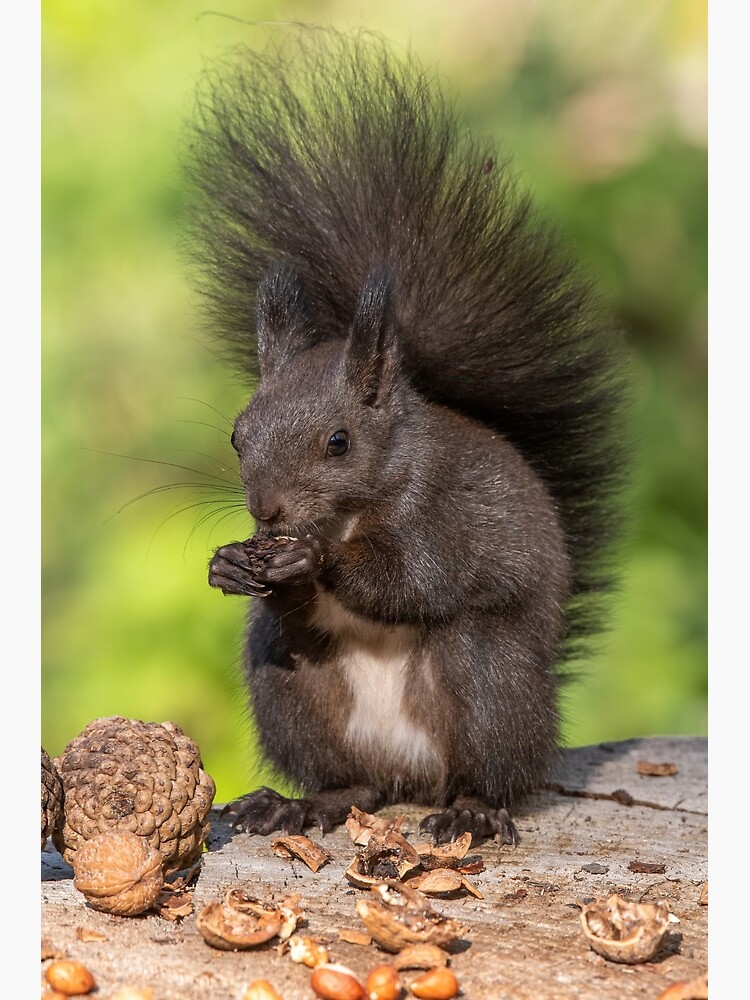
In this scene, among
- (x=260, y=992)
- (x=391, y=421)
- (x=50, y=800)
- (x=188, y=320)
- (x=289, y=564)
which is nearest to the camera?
(x=260, y=992)

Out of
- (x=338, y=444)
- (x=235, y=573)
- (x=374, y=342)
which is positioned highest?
(x=374, y=342)

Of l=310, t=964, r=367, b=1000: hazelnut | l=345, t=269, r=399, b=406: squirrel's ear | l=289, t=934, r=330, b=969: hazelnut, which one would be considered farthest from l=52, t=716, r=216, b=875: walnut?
l=345, t=269, r=399, b=406: squirrel's ear

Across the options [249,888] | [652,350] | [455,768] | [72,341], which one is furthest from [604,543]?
[72,341]

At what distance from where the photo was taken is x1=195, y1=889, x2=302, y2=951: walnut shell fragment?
1547 mm

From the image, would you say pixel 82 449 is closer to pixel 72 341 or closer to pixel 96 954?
pixel 72 341

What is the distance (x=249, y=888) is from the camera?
5.92ft

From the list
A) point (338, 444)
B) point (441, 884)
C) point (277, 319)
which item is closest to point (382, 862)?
point (441, 884)

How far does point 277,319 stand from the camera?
86.0 inches

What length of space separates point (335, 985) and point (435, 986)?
0.37 feet

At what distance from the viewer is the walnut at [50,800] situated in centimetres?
171

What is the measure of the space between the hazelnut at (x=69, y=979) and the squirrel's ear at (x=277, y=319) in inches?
41.3

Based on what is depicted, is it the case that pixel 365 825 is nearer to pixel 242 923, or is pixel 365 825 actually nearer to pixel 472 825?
pixel 472 825

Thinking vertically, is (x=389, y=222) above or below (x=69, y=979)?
above

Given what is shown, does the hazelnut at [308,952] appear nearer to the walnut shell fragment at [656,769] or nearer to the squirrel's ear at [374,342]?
the squirrel's ear at [374,342]
